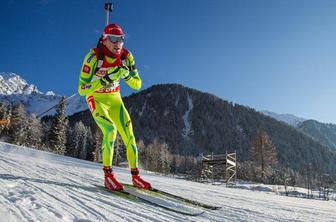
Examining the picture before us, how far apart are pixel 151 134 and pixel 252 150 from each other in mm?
123484

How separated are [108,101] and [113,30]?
1304mm

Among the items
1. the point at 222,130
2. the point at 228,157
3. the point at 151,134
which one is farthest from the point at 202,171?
the point at 222,130

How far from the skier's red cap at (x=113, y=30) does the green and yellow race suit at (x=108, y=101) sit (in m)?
0.40

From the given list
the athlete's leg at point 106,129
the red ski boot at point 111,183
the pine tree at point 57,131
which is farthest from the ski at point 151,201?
the pine tree at point 57,131

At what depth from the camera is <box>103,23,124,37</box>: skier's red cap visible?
6107 mm

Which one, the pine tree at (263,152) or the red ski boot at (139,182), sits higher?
the pine tree at (263,152)

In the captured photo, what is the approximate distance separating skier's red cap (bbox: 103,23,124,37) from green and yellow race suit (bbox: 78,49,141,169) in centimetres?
40

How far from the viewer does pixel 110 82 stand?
6258 millimetres

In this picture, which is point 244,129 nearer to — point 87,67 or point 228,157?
point 228,157

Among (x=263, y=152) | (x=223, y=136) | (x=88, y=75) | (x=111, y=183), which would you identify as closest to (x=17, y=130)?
(x=263, y=152)

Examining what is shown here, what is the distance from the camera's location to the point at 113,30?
6.12m

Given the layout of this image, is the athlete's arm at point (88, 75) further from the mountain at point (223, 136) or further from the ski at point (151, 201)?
the mountain at point (223, 136)

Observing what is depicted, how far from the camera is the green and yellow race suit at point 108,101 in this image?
19.6ft

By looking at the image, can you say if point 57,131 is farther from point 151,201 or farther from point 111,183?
Answer: point 151,201
